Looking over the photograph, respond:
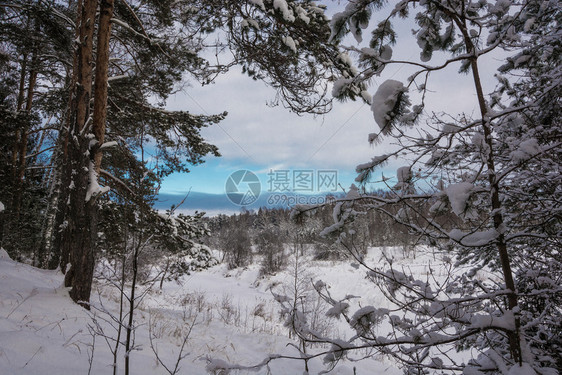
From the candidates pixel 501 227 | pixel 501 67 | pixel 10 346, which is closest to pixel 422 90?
pixel 501 227

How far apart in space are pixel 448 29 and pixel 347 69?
2.35m

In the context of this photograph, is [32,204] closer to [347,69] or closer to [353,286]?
[347,69]

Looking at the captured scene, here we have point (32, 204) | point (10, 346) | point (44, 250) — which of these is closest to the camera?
point (10, 346)

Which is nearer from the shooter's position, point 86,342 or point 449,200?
point 449,200

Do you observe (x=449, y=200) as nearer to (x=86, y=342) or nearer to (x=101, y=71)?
(x=86, y=342)

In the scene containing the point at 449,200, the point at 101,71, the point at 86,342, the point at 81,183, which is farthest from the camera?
the point at 101,71

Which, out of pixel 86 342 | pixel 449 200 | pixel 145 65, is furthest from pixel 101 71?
pixel 449 200

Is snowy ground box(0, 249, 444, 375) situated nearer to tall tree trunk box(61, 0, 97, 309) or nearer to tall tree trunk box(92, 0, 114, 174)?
tall tree trunk box(61, 0, 97, 309)

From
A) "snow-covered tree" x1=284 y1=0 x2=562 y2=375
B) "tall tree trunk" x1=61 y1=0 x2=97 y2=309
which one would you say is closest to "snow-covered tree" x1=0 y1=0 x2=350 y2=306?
"tall tree trunk" x1=61 y1=0 x2=97 y2=309

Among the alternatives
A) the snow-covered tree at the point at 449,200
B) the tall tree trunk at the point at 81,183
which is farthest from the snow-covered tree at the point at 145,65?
the snow-covered tree at the point at 449,200

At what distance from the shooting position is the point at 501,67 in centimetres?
341

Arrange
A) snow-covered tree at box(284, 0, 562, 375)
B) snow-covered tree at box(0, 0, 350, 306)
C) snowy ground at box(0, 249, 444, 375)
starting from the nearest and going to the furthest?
snow-covered tree at box(284, 0, 562, 375)
snowy ground at box(0, 249, 444, 375)
snow-covered tree at box(0, 0, 350, 306)

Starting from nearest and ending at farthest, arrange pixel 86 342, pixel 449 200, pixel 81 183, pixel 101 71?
pixel 449 200 → pixel 86 342 → pixel 81 183 → pixel 101 71

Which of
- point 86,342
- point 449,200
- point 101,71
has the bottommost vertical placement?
point 86,342
